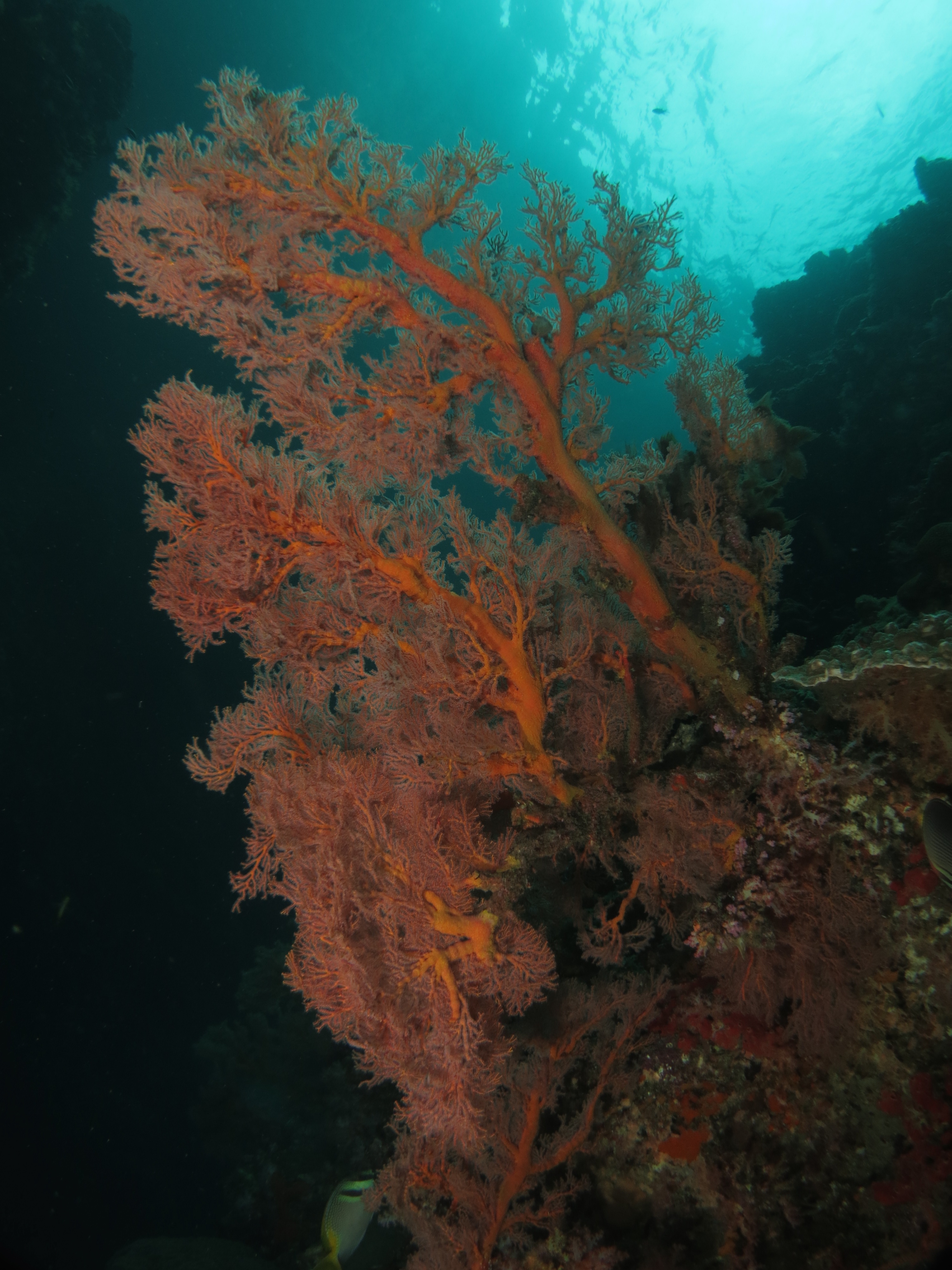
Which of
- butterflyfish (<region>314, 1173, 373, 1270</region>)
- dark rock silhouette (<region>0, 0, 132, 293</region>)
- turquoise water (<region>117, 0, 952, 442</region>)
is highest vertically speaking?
turquoise water (<region>117, 0, 952, 442</region>)

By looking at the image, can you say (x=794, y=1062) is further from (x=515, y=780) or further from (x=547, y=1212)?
(x=515, y=780)

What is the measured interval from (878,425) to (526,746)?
38.0 ft

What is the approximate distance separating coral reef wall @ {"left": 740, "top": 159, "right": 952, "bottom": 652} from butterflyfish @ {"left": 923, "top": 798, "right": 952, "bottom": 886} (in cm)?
458

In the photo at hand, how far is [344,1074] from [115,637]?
18.2 meters

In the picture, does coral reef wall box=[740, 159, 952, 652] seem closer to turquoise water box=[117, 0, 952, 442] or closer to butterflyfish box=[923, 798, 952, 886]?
butterflyfish box=[923, 798, 952, 886]

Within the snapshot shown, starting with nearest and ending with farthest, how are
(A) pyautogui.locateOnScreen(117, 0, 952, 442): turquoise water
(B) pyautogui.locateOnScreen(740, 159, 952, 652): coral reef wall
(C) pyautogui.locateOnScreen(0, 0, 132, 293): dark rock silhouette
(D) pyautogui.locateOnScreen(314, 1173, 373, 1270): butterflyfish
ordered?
(D) pyautogui.locateOnScreen(314, 1173, 373, 1270): butterflyfish
(B) pyautogui.locateOnScreen(740, 159, 952, 652): coral reef wall
(C) pyautogui.locateOnScreen(0, 0, 132, 293): dark rock silhouette
(A) pyautogui.locateOnScreen(117, 0, 952, 442): turquoise water

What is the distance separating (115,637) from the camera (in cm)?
1997

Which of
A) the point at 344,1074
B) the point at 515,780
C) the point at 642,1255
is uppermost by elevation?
the point at 515,780

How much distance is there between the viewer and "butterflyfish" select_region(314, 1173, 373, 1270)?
502cm

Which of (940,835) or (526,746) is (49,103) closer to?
(526,746)

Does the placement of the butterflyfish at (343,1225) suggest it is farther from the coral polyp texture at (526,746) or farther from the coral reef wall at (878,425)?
the coral reef wall at (878,425)

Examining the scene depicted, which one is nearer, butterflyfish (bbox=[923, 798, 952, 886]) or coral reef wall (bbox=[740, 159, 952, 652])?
butterflyfish (bbox=[923, 798, 952, 886])

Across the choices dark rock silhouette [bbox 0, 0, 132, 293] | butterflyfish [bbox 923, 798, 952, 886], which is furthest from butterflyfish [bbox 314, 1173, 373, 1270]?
dark rock silhouette [bbox 0, 0, 132, 293]

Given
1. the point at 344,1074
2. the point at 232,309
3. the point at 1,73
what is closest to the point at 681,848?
the point at 232,309
